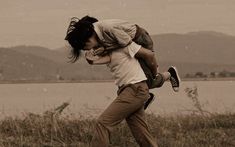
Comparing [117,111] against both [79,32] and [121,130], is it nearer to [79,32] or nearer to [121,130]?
[79,32]

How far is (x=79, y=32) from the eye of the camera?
589 centimetres

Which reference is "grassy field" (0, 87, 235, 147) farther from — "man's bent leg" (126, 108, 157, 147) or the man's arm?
the man's arm

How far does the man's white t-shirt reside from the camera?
230 inches

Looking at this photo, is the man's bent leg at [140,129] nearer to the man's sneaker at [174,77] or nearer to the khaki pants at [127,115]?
the khaki pants at [127,115]

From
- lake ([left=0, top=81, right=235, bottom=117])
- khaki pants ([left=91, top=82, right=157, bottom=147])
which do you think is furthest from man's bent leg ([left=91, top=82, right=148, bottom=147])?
lake ([left=0, top=81, right=235, bottom=117])

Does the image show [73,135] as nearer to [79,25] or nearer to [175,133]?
[175,133]

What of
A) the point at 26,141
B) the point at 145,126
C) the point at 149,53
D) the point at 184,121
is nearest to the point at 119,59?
the point at 149,53

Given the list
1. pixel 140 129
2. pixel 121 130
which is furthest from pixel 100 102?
pixel 140 129

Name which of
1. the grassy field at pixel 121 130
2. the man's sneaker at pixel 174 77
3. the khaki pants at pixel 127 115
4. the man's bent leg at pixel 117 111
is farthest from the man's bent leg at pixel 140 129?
the grassy field at pixel 121 130

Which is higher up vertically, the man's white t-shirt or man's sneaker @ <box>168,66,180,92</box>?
the man's white t-shirt

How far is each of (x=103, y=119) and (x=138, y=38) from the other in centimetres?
93

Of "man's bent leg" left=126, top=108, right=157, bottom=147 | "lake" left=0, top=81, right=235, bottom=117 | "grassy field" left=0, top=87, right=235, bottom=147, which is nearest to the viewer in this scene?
"man's bent leg" left=126, top=108, right=157, bottom=147

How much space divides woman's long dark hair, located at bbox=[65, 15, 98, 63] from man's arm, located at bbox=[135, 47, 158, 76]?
526mm

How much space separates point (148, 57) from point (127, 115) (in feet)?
2.07
